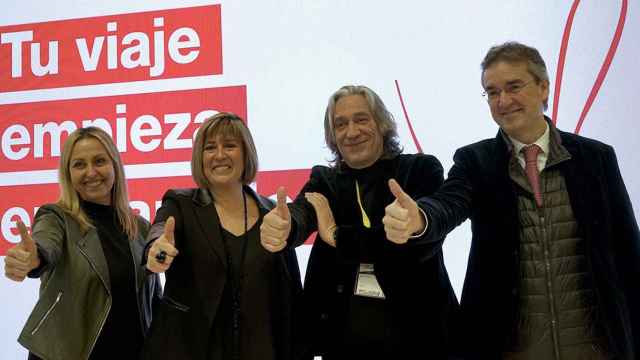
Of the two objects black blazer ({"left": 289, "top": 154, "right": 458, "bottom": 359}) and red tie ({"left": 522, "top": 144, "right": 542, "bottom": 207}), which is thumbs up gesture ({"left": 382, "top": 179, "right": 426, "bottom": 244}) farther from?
red tie ({"left": 522, "top": 144, "right": 542, "bottom": 207})

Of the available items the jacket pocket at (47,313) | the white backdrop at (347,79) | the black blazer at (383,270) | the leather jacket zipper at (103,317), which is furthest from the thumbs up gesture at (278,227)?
the white backdrop at (347,79)

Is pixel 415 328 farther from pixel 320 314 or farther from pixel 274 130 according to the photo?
pixel 274 130

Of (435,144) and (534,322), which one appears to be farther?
(435,144)

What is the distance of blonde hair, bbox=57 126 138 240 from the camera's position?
2.36 meters

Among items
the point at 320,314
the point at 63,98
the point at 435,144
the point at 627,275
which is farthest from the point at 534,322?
the point at 63,98

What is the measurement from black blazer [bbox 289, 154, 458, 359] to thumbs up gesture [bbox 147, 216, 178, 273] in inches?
14.0

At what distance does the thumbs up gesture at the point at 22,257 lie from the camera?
2018 millimetres

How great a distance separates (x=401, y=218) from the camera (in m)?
1.56

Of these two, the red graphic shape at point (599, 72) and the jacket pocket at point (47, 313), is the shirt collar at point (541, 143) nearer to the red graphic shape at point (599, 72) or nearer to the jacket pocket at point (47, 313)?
the red graphic shape at point (599, 72)

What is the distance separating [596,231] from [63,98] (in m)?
2.97

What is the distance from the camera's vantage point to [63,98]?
359 centimetres

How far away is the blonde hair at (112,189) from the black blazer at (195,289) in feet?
1.32

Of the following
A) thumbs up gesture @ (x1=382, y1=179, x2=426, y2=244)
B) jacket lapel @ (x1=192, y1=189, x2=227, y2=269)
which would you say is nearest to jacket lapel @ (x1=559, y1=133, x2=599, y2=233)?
thumbs up gesture @ (x1=382, y1=179, x2=426, y2=244)

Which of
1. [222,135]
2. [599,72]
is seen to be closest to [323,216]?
[222,135]
